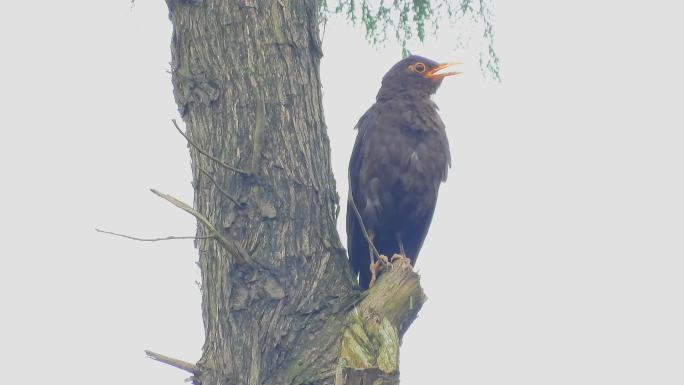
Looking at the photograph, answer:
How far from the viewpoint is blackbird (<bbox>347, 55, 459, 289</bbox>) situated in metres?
5.68

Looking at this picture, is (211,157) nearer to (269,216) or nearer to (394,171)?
(269,216)

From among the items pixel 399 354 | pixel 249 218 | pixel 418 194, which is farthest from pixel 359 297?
pixel 418 194

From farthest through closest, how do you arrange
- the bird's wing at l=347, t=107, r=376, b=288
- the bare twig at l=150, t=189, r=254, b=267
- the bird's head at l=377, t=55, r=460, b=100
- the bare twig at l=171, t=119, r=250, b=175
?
1. the bird's head at l=377, t=55, r=460, b=100
2. the bird's wing at l=347, t=107, r=376, b=288
3. the bare twig at l=171, t=119, r=250, b=175
4. the bare twig at l=150, t=189, r=254, b=267

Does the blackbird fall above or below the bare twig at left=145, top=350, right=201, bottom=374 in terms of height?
above

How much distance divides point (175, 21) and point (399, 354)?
167 cm

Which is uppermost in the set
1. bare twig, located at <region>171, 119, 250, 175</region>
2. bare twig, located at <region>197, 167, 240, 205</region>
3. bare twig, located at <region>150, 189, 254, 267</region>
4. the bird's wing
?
the bird's wing

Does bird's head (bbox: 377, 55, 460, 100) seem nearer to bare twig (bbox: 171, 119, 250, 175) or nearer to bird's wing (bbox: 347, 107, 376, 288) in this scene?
bird's wing (bbox: 347, 107, 376, 288)

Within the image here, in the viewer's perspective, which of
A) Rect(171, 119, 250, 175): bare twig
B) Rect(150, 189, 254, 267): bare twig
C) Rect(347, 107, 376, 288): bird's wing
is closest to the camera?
Rect(150, 189, 254, 267): bare twig

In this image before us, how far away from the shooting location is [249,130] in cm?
398

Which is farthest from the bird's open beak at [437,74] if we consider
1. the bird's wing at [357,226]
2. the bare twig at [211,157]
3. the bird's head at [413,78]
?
the bare twig at [211,157]

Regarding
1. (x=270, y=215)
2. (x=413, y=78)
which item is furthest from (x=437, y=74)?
(x=270, y=215)

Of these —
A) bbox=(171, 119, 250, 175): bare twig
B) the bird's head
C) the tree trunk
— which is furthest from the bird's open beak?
bbox=(171, 119, 250, 175): bare twig

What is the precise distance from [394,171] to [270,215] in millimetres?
1911

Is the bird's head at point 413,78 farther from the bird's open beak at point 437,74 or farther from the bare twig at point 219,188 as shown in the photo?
the bare twig at point 219,188
